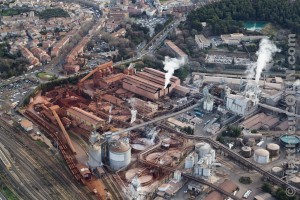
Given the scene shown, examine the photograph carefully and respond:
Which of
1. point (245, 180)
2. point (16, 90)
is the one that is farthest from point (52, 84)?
point (245, 180)

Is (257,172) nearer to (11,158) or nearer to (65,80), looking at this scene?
(11,158)

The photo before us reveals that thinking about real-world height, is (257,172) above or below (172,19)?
below

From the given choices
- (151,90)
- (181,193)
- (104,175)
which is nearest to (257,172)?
(181,193)

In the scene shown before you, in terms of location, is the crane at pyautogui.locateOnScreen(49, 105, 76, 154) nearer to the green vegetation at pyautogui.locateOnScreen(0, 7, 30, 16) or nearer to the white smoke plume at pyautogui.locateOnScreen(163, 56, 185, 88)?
the white smoke plume at pyautogui.locateOnScreen(163, 56, 185, 88)

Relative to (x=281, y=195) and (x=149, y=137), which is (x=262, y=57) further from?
(x=281, y=195)

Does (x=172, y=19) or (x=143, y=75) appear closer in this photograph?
(x=143, y=75)

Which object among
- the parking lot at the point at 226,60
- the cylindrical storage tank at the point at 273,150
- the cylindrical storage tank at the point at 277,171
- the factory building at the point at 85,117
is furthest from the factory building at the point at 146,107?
the cylindrical storage tank at the point at 277,171
